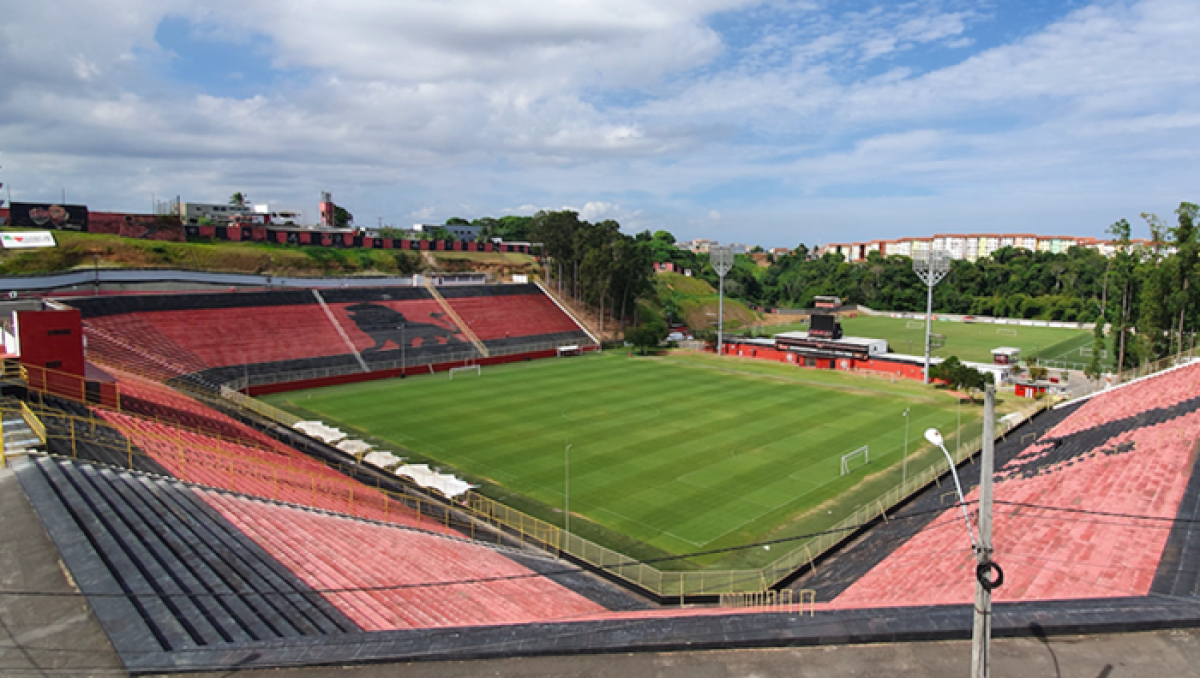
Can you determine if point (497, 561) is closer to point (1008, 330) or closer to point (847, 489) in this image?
point (847, 489)

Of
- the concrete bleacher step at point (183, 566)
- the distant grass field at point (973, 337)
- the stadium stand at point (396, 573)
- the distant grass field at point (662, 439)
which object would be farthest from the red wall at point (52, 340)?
the distant grass field at point (973, 337)

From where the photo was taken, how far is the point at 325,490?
2586 cm

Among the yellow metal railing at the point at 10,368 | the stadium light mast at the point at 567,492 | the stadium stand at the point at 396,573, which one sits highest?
the yellow metal railing at the point at 10,368

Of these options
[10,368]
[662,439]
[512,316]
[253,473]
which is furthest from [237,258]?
[253,473]

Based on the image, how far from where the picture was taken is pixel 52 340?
2616 cm

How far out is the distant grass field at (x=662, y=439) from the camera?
2756cm

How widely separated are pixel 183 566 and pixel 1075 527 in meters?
21.5

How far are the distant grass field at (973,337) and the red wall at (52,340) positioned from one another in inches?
2960

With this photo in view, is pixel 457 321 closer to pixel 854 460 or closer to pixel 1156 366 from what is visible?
pixel 854 460

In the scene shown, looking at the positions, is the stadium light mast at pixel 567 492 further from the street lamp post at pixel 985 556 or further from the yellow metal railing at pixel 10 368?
the yellow metal railing at pixel 10 368

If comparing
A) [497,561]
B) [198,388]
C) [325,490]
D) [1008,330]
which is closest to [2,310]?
[198,388]

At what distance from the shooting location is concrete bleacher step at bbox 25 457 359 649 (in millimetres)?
11391

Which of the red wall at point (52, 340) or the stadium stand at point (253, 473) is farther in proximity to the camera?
the red wall at point (52, 340)

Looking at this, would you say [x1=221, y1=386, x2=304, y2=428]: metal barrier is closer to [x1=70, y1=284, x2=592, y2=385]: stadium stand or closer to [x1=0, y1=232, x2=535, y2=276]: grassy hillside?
[x1=70, y1=284, x2=592, y2=385]: stadium stand
